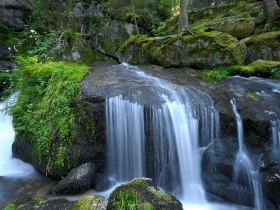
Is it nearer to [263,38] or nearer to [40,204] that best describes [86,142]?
[40,204]

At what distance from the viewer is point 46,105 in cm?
747

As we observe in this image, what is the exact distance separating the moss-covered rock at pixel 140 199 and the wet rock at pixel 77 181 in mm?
1691

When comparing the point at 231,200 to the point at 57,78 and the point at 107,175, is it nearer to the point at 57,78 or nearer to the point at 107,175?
the point at 107,175

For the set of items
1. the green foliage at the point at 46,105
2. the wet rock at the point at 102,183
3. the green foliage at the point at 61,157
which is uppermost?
the green foliage at the point at 46,105

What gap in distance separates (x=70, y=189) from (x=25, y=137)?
238 centimetres

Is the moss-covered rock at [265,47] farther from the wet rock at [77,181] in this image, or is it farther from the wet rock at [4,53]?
the wet rock at [4,53]

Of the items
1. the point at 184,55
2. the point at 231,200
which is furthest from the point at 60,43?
the point at 231,200

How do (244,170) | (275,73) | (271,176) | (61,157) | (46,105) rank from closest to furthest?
(271,176)
(244,170)
(61,157)
(46,105)
(275,73)

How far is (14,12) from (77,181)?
1529cm

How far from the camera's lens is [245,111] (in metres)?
6.73

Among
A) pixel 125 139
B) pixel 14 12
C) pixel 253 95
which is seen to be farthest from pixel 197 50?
pixel 14 12

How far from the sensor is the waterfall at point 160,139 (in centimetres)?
661

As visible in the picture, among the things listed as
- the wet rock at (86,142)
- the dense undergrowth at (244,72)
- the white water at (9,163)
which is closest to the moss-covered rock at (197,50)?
the dense undergrowth at (244,72)

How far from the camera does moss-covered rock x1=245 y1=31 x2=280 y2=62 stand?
9949mm
